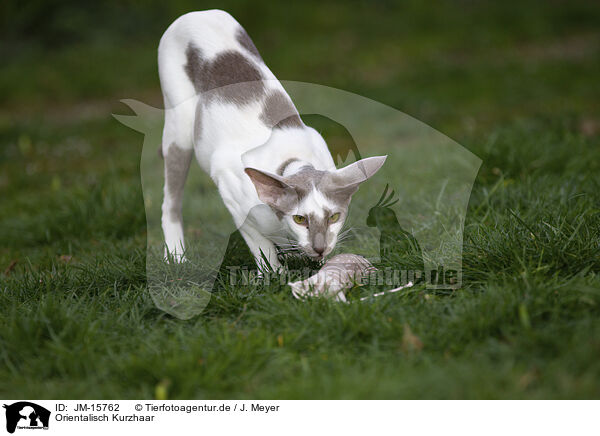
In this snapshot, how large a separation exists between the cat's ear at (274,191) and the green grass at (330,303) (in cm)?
41

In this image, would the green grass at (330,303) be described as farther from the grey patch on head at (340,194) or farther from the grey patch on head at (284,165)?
the grey patch on head at (284,165)

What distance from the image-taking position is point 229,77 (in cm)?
299

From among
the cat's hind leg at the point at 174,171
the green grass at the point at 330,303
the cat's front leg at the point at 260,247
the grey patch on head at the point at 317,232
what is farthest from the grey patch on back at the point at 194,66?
the grey patch on head at the point at 317,232

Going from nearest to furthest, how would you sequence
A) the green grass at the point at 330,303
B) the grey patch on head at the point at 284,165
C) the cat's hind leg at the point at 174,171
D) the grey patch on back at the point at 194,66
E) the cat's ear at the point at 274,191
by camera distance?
the green grass at the point at 330,303 < the cat's ear at the point at 274,191 < the grey patch on head at the point at 284,165 < the grey patch on back at the point at 194,66 < the cat's hind leg at the point at 174,171

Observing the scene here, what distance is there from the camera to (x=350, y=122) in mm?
6270

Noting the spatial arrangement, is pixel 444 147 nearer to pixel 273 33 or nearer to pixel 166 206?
pixel 166 206

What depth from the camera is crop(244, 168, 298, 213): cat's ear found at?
7.95 feet

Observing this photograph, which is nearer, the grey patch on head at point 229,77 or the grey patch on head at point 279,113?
the grey patch on head at point 279,113

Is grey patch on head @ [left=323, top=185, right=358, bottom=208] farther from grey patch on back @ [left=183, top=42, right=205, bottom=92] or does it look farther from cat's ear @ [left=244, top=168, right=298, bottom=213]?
grey patch on back @ [left=183, top=42, right=205, bottom=92]

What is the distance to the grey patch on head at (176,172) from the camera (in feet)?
10.7

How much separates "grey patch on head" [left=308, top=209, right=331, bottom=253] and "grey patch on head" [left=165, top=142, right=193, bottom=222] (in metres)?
1.15
